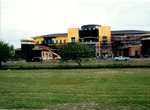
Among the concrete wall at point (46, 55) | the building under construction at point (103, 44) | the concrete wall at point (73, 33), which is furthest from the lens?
the concrete wall at point (73, 33)

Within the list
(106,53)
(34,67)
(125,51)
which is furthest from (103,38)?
(34,67)

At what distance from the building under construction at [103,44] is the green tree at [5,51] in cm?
2366

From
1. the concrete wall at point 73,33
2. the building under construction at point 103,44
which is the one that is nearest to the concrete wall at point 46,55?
the building under construction at point 103,44

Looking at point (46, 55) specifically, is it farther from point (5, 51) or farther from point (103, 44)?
point (5, 51)

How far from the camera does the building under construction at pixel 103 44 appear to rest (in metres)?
63.2

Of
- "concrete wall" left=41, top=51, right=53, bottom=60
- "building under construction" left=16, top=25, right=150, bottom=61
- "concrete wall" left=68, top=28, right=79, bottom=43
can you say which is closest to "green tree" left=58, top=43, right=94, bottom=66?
"building under construction" left=16, top=25, right=150, bottom=61

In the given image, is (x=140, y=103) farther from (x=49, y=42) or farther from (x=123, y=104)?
(x=49, y=42)

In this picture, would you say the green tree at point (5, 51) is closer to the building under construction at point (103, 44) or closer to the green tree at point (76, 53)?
the green tree at point (76, 53)

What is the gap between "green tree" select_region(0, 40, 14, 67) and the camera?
116 ft

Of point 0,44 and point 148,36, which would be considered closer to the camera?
point 0,44

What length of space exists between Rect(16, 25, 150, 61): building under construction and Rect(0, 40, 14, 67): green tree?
2366 cm

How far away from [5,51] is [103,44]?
145 feet

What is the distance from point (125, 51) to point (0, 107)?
219 ft

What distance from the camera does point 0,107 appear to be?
6.75 m
